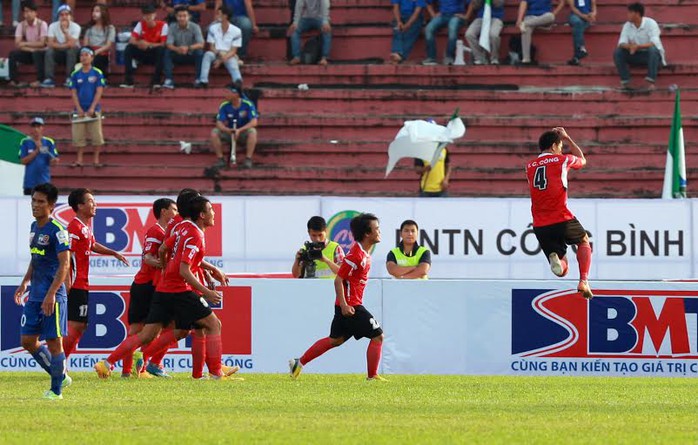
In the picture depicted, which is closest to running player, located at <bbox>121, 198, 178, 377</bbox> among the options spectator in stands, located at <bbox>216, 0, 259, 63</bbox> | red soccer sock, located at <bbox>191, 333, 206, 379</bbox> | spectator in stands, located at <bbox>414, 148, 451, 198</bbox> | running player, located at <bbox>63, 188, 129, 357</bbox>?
running player, located at <bbox>63, 188, 129, 357</bbox>

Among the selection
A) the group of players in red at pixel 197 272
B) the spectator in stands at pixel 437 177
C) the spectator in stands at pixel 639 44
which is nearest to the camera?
the group of players in red at pixel 197 272

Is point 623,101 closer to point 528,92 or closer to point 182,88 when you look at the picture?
point 528,92

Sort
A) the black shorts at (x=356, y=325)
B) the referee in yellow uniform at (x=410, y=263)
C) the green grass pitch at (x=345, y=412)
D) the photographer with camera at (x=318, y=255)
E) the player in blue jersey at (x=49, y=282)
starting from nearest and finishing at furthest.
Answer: the green grass pitch at (x=345, y=412) → the player in blue jersey at (x=49, y=282) → the black shorts at (x=356, y=325) → the photographer with camera at (x=318, y=255) → the referee in yellow uniform at (x=410, y=263)

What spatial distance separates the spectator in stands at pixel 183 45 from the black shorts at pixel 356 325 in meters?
13.1

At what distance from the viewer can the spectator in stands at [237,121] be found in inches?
1002

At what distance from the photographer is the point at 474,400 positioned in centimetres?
1284

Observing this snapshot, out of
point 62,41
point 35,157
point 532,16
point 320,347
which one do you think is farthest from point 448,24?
point 320,347

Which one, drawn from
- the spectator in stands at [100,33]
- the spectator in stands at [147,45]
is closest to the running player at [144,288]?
the spectator in stands at [147,45]

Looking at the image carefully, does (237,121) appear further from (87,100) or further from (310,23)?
(310,23)

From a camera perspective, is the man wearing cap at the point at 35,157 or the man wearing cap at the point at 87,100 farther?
the man wearing cap at the point at 87,100

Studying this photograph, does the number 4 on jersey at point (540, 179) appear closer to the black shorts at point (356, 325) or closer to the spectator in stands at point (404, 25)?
the black shorts at point (356, 325)

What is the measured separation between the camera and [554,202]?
14.8m

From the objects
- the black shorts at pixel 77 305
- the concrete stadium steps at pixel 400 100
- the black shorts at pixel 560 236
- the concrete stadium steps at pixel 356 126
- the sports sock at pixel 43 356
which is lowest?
the sports sock at pixel 43 356

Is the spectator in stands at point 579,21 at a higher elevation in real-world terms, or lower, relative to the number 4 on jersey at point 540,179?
higher
